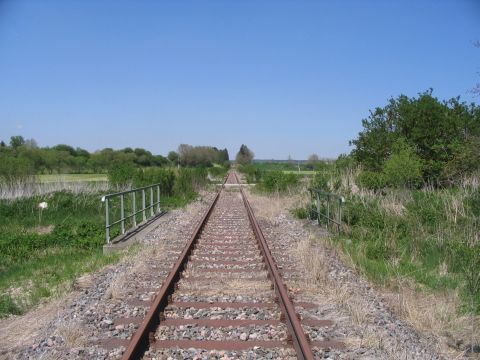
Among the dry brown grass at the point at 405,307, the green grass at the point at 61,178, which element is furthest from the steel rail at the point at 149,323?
the green grass at the point at 61,178

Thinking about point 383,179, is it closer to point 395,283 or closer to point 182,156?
point 395,283

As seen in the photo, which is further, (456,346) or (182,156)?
(182,156)

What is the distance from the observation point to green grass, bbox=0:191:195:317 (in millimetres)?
7945

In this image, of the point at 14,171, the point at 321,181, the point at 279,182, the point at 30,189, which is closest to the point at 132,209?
the point at 321,181

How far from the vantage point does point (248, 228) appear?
14.2m

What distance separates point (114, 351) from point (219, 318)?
140 centimetres

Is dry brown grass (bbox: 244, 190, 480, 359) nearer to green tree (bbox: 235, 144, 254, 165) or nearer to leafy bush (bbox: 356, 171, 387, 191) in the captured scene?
leafy bush (bbox: 356, 171, 387, 191)

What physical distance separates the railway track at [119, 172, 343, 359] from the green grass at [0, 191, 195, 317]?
6.94 ft

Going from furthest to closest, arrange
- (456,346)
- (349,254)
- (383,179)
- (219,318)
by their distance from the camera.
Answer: (383,179), (349,254), (219,318), (456,346)

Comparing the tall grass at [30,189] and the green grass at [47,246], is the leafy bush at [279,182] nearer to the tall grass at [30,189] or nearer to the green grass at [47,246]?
the green grass at [47,246]

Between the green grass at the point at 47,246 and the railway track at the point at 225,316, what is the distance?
212 centimetres

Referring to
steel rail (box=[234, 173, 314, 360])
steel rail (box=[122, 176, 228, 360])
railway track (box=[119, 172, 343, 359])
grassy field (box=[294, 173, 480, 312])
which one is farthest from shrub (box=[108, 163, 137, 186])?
steel rail (box=[234, 173, 314, 360])

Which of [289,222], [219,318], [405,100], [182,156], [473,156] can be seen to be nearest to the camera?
[219,318]

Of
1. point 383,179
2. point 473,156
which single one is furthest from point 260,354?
point 383,179
